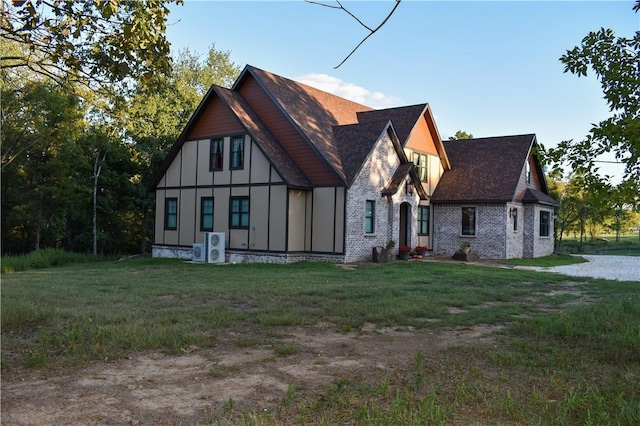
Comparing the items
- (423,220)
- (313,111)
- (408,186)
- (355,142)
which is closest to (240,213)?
(355,142)

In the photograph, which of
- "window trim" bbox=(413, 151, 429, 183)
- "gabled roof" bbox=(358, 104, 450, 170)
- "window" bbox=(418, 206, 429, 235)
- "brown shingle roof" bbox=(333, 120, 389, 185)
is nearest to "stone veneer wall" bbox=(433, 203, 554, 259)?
"window" bbox=(418, 206, 429, 235)

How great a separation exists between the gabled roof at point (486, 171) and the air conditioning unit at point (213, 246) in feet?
37.0

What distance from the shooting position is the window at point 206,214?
25.5 m

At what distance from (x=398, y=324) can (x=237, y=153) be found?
16635mm

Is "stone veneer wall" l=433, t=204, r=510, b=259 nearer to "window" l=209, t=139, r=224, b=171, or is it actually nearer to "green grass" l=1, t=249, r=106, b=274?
"window" l=209, t=139, r=224, b=171

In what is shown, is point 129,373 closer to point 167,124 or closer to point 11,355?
point 11,355

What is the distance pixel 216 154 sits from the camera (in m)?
25.4

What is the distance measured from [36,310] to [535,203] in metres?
24.3

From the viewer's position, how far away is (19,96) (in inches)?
920

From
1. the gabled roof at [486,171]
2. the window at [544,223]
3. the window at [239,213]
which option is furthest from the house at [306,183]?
the window at [544,223]

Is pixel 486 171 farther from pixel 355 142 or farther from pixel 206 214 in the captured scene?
pixel 206 214

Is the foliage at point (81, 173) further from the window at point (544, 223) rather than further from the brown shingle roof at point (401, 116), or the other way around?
the window at point (544, 223)

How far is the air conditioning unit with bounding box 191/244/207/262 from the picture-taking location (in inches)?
937

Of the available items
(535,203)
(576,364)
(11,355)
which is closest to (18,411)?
(11,355)
